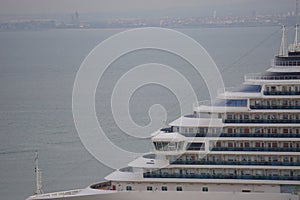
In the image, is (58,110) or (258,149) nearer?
(258,149)

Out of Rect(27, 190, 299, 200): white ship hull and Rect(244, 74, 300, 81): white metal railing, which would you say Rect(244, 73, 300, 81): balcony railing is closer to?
Rect(244, 74, 300, 81): white metal railing

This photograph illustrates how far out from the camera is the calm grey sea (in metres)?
42.7

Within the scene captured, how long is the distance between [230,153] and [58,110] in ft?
101

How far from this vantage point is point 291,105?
109ft

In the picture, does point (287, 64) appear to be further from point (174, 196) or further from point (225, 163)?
point (174, 196)

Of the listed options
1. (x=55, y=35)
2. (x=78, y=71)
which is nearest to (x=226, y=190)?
(x=78, y=71)

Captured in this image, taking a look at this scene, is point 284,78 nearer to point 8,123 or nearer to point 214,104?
point 214,104

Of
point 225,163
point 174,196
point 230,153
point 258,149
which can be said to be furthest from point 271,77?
point 174,196

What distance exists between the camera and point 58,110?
207 feet

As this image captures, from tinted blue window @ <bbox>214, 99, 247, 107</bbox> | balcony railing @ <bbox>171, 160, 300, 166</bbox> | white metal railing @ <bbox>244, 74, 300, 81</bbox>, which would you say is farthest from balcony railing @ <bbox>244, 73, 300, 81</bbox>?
balcony railing @ <bbox>171, 160, 300, 166</bbox>

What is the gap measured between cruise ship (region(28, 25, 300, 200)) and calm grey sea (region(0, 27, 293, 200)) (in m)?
7.27

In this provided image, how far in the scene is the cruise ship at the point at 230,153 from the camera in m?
32.9

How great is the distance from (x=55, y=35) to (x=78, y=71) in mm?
102246

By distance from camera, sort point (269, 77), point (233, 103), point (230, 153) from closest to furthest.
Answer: point (230, 153) → point (233, 103) → point (269, 77)
